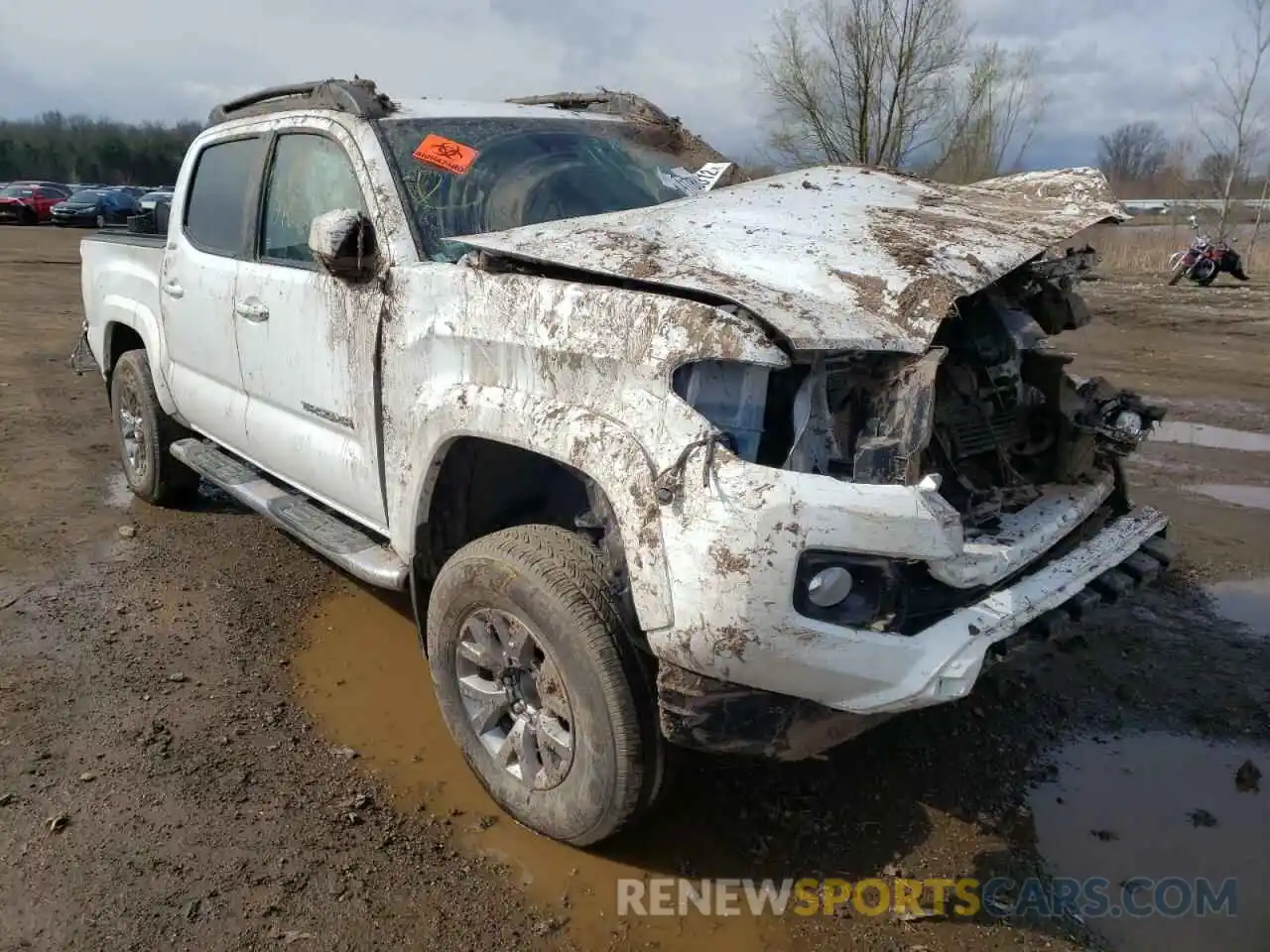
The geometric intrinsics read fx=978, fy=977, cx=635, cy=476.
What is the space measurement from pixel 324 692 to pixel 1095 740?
8.92 feet

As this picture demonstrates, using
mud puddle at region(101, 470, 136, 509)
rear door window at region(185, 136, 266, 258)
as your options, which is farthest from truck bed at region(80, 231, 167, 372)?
mud puddle at region(101, 470, 136, 509)

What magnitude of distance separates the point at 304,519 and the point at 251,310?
0.84 metres

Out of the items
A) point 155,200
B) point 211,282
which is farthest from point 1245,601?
point 155,200

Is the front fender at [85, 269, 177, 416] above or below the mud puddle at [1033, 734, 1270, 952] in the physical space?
above

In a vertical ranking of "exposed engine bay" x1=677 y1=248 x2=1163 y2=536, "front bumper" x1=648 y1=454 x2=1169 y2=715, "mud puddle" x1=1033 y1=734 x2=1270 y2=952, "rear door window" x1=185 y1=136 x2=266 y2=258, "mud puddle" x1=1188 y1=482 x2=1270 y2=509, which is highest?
"rear door window" x1=185 y1=136 x2=266 y2=258

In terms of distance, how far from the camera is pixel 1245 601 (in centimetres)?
425

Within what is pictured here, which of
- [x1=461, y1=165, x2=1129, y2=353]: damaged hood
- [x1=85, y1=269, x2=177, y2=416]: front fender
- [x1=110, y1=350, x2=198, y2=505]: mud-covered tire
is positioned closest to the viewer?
[x1=461, y1=165, x2=1129, y2=353]: damaged hood

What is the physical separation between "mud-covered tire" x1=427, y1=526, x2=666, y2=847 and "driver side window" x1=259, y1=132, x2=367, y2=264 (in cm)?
142

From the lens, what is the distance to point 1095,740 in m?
3.27

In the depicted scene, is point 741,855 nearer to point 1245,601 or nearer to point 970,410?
point 970,410

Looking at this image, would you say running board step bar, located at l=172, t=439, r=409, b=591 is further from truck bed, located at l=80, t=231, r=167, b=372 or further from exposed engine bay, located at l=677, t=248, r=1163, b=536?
exposed engine bay, located at l=677, t=248, r=1163, b=536

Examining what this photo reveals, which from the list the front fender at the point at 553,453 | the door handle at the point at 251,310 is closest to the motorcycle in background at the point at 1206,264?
the door handle at the point at 251,310

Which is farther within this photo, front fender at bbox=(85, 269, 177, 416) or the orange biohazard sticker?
front fender at bbox=(85, 269, 177, 416)

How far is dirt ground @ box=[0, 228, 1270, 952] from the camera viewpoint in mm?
2492
